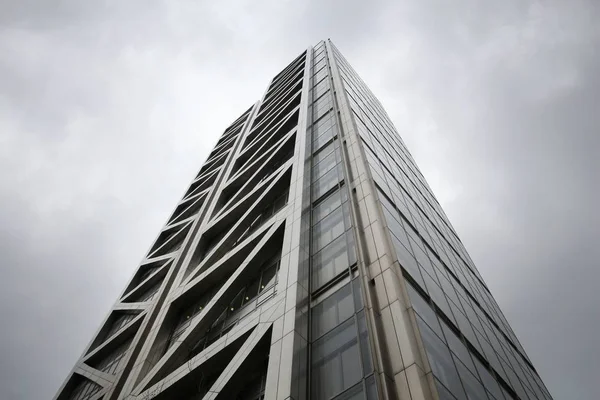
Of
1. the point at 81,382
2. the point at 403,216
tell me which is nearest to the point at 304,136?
the point at 403,216

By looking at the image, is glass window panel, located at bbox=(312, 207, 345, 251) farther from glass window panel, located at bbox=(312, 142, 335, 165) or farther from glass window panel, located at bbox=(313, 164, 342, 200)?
glass window panel, located at bbox=(312, 142, 335, 165)

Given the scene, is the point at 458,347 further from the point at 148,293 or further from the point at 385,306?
the point at 148,293

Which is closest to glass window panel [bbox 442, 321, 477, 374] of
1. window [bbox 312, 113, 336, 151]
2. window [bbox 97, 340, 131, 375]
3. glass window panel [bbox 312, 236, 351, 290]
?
glass window panel [bbox 312, 236, 351, 290]

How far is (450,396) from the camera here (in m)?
9.11

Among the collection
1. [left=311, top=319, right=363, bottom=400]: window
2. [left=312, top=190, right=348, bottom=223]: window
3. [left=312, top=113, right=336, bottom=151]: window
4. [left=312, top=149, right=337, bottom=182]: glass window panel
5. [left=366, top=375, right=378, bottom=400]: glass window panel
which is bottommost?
[left=366, top=375, right=378, bottom=400]: glass window panel

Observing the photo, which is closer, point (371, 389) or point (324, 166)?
point (371, 389)

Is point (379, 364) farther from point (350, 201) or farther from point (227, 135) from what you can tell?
point (227, 135)

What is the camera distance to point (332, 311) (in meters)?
11.4

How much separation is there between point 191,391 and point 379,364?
23.5 ft

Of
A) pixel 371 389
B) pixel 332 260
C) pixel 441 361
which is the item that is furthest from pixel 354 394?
pixel 332 260

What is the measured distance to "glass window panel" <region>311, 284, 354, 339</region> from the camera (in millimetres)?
11000

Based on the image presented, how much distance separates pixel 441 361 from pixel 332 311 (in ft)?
9.52

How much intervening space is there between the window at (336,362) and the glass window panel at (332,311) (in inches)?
10.2

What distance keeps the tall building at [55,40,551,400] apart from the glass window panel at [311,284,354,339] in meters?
0.04
